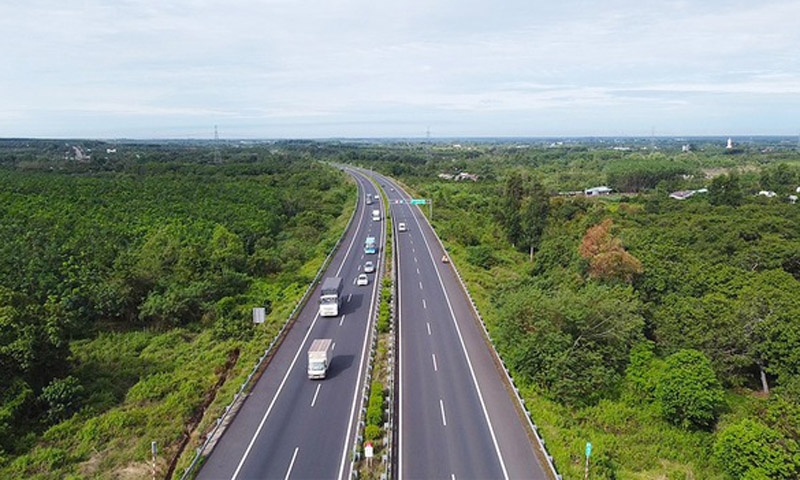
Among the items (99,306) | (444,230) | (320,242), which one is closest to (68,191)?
(320,242)

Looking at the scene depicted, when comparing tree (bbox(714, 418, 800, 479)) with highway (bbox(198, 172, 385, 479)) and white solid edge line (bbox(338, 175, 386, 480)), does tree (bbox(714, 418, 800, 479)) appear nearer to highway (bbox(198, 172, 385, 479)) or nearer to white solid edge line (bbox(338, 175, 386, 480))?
white solid edge line (bbox(338, 175, 386, 480))

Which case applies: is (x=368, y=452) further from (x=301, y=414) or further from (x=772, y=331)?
(x=772, y=331)

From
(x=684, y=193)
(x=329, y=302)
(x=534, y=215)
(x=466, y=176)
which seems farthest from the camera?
(x=466, y=176)

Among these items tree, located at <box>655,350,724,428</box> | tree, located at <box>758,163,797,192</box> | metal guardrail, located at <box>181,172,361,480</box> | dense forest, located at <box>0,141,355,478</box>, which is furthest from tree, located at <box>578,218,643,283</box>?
tree, located at <box>758,163,797,192</box>

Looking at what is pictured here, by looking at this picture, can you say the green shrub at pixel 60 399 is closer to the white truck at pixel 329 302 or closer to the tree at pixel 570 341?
the white truck at pixel 329 302

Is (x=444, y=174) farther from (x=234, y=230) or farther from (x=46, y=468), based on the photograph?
(x=46, y=468)

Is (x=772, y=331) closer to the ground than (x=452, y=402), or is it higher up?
higher up

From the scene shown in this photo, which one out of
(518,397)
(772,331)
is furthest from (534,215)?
(518,397)

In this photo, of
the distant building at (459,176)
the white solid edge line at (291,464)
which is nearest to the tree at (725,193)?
the distant building at (459,176)
